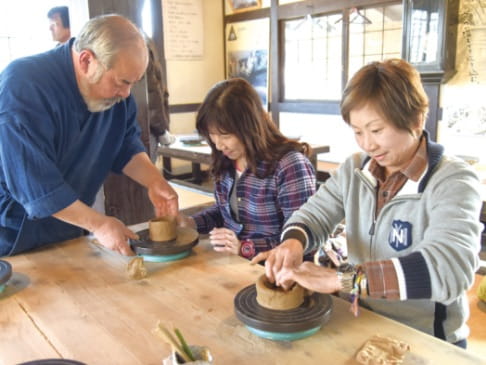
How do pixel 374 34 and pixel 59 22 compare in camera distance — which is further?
pixel 374 34

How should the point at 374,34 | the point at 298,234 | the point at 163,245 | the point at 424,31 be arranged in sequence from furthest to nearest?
the point at 374,34
the point at 424,31
the point at 163,245
the point at 298,234

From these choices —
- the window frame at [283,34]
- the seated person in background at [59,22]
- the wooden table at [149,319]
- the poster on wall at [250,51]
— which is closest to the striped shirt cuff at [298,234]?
the wooden table at [149,319]

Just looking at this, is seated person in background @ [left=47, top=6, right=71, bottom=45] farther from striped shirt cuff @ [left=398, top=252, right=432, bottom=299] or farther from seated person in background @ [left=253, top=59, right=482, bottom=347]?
striped shirt cuff @ [left=398, top=252, right=432, bottom=299]

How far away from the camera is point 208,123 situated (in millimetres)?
1845

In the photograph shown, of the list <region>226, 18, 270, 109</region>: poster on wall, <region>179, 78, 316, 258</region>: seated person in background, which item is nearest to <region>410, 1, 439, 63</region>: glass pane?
<region>226, 18, 270, 109</region>: poster on wall

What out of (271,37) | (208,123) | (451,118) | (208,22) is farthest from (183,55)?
(208,123)

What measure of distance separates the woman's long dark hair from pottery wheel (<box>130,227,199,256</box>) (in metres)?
0.39

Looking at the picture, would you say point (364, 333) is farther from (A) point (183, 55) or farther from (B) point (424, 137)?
(A) point (183, 55)

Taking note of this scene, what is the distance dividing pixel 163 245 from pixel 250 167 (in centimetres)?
48

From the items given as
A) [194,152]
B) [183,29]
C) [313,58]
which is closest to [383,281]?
[194,152]

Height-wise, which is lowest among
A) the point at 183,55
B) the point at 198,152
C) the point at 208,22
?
the point at 198,152

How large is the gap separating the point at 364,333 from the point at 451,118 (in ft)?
13.7

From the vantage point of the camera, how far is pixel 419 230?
1279 millimetres

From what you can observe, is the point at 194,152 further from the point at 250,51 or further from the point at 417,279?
the point at 417,279
